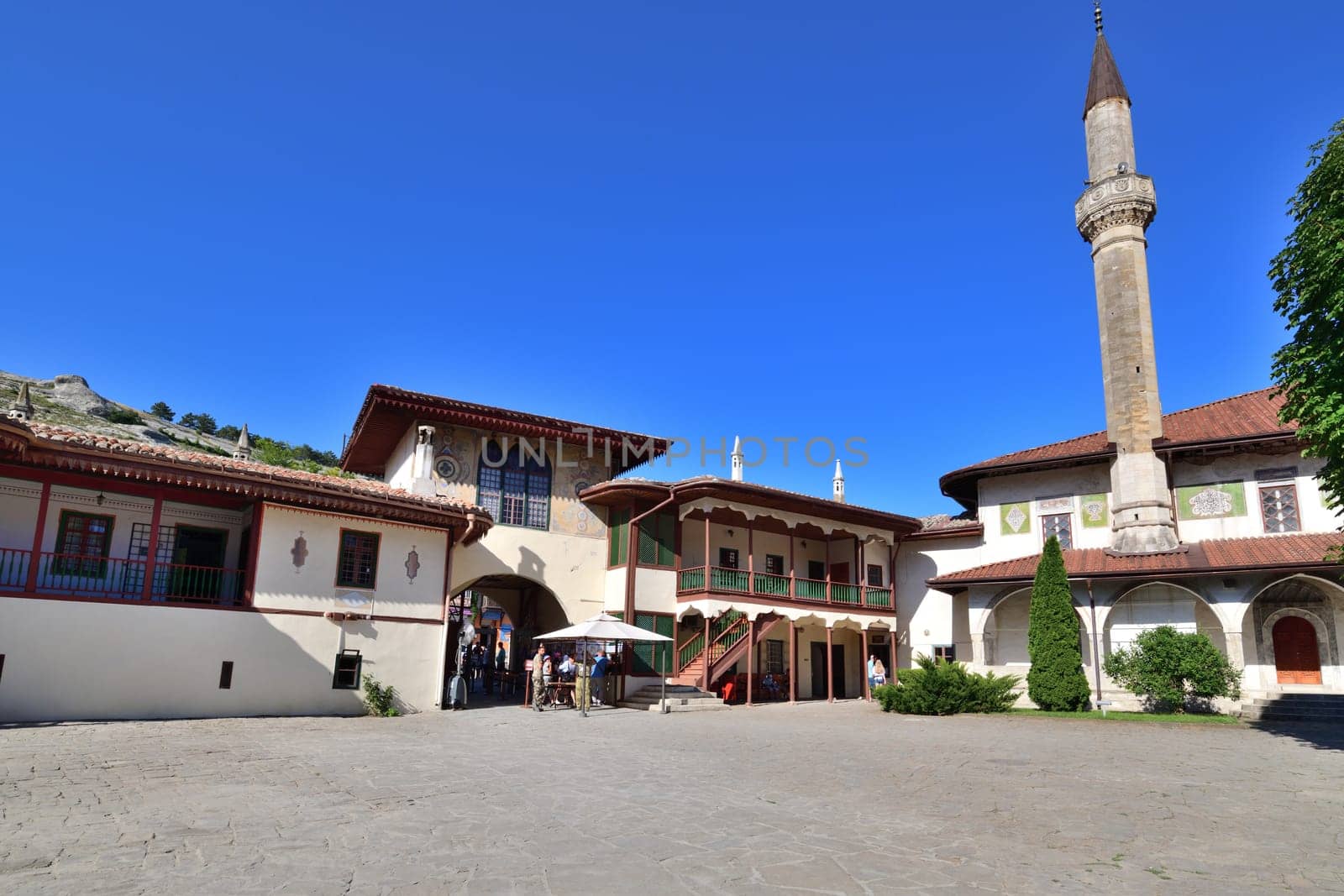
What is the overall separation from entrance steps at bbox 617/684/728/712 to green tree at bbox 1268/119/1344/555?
42.5 feet

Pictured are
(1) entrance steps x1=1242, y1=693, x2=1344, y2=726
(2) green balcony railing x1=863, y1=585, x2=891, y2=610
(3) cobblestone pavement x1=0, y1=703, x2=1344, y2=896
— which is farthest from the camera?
(2) green balcony railing x1=863, y1=585, x2=891, y2=610

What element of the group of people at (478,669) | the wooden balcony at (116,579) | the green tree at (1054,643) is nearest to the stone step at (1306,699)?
the green tree at (1054,643)

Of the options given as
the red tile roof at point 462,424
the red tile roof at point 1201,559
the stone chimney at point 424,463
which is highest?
the red tile roof at point 462,424

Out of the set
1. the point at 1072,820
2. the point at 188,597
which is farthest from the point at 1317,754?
the point at 188,597

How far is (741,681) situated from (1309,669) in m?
13.6

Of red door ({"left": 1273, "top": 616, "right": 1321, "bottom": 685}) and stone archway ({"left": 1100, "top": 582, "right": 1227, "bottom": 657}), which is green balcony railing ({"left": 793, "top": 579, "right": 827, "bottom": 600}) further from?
red door ({"left": 1273, "top": 616, "right": 1321, "bottom": 685})

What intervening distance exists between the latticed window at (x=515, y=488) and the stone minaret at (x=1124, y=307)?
1501cm

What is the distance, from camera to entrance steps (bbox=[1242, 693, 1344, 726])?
16623mm

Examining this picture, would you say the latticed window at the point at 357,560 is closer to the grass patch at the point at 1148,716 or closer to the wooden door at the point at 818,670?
the grass patch at the point at 1148,716

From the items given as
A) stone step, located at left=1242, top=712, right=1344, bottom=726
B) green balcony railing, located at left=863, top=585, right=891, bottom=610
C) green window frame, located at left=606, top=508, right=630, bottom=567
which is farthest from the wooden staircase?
stone step, located at left=1242, top=712, right=1344, bottom=726

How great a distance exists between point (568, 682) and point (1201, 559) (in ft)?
50.3

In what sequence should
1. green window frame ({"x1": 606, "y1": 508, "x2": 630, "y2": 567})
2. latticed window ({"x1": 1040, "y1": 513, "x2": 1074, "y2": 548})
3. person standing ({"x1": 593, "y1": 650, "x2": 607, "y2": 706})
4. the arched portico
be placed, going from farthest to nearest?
latticed window ({"x1": 1040, "y1": 513, "x2": 1074, "y2": 548}) → green window frame ({"x1": 606, "y1": 508, "x2": 630, "y2": 567}) → person standing ({"x1": 593, "y1": 650, "x2": 607, "y2": 706}) → the arched portico

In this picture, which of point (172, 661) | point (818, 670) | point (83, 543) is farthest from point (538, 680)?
point (818, 670)

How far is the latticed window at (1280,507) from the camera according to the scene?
19.8 meters
